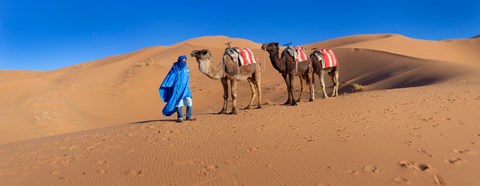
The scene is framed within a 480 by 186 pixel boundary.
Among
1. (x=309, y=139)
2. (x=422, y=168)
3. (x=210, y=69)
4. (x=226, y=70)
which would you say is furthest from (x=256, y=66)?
(x=422, y=168)

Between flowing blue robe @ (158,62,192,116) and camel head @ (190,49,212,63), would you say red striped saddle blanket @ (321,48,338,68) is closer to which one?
camel head @ (190,49,212,63)

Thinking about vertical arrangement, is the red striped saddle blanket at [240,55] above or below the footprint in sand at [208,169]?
above

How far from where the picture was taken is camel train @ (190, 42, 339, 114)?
31.8ft

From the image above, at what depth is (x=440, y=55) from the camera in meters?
40.4

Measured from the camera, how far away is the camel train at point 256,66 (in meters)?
9.69

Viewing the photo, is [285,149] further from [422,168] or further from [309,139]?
[422,168]

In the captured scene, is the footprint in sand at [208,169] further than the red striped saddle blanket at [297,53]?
No

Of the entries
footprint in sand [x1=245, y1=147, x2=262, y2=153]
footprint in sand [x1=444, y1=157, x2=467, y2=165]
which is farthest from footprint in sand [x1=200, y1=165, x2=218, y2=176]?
footprint in sand [x1=444, y1=157, x2=467, y2=165]

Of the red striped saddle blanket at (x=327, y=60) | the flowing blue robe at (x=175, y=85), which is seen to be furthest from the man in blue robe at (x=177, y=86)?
the red striped saddle blanket at (x=327, y=60)

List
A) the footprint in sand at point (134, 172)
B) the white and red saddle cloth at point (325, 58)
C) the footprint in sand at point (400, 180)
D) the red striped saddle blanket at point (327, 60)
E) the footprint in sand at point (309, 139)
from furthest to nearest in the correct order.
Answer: the red striped saddle blanket at point (327, 60) < the white and red saddle cloth at point (325, 58) < the footprint in sand at point (309, 139) < the footprint in sand at point (134, 172) < the footprint in sand at point (400, 180)

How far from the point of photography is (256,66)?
11164 mm

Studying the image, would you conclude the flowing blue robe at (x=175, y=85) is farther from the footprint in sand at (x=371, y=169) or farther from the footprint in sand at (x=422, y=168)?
the footprint in sand at (x=422, y=168)

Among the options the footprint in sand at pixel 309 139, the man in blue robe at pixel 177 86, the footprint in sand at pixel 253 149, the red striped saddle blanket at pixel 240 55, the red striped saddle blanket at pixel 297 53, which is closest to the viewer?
the footprint in sand at pixel 253 149

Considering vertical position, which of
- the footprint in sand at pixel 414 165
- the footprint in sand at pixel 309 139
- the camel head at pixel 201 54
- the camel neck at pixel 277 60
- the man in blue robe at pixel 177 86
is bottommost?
the footprint in sand at pixel 414 165
